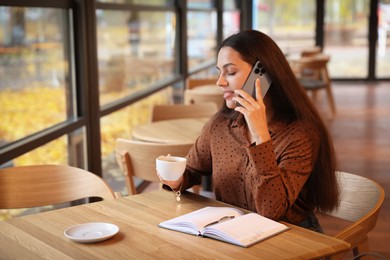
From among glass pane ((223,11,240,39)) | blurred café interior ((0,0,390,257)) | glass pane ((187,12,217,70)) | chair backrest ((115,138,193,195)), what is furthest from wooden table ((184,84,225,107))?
glass pane ((223,11,240,39))

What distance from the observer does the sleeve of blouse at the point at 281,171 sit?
1.84m

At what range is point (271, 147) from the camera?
1.84 meters

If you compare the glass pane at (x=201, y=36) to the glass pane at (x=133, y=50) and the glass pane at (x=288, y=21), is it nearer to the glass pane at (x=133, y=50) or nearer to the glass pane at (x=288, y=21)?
the glass pane at (x=133, y=50)

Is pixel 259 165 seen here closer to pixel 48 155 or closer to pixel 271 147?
pixel 271 147

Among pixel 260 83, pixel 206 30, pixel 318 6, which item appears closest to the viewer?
pixel 260 83

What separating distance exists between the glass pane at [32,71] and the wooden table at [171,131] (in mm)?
504

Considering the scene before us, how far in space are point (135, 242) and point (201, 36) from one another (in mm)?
6923

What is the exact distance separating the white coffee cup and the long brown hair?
405mm

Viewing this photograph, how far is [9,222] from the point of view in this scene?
5.88 feet

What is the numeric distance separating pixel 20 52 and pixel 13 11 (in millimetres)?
231

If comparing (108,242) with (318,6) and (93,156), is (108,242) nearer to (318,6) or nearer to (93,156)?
(93,156)

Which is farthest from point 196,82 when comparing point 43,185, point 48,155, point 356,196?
point 356,196

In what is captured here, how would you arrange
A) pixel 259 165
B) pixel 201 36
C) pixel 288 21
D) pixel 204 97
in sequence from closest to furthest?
pixel 259 165, pixel 204 97, pixel 201 36, pixel 288 21

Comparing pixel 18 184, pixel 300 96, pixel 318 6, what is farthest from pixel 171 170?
pixel 318 6
